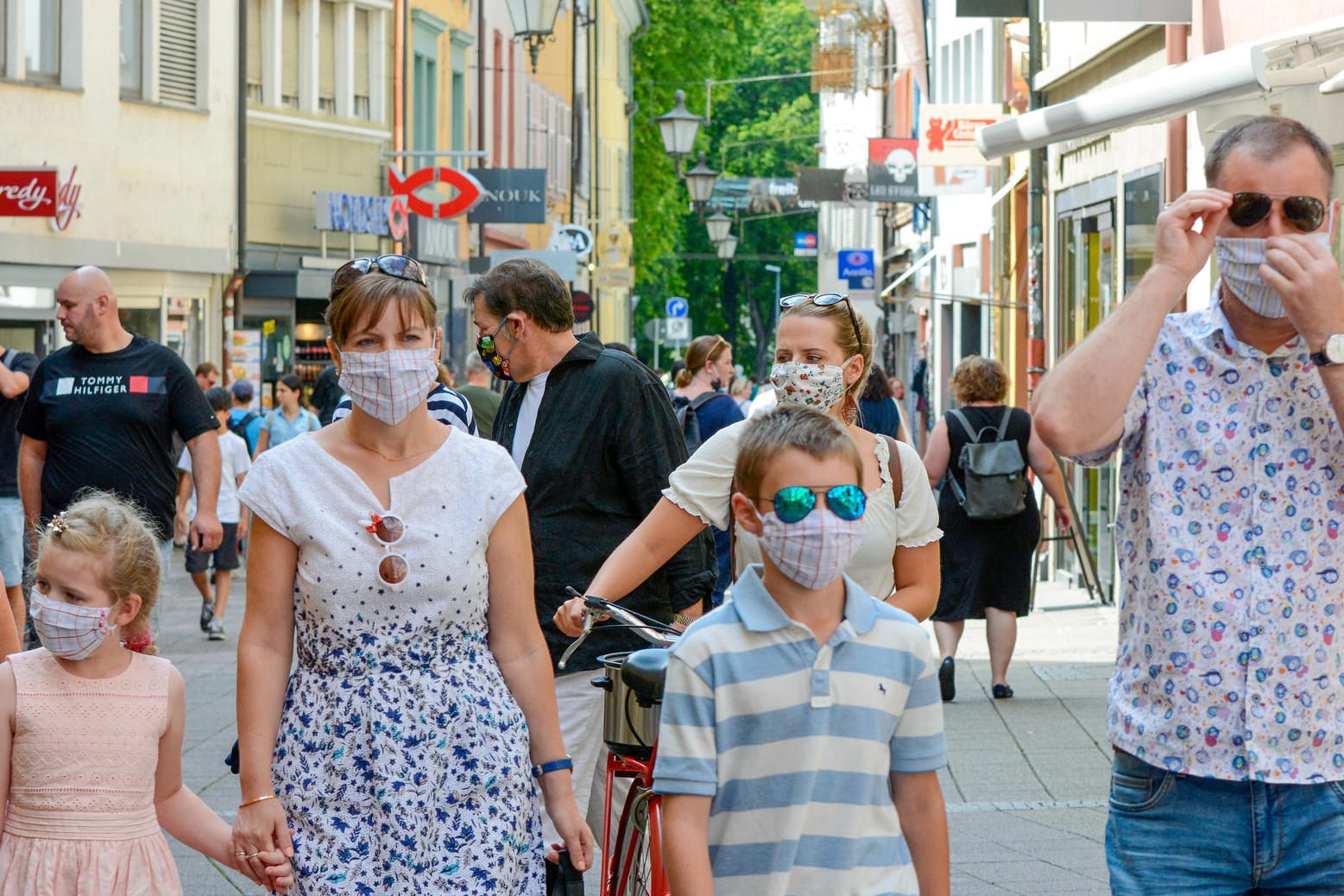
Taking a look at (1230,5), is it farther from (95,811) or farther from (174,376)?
(95,811)

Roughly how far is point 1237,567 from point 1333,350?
38cm

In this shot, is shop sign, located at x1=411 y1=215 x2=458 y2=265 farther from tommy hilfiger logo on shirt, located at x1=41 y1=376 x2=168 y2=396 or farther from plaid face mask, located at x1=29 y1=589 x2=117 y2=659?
plaid face mask, located at x1=29 y1=589 x2=117 y2=659

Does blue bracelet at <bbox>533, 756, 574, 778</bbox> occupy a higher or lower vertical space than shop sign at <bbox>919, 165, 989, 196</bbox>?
lower

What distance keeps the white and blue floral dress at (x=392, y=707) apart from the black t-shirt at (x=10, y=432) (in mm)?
7355

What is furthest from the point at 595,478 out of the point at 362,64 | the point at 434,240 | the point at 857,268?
the point at 857,268

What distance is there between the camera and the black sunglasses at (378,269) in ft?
13.8

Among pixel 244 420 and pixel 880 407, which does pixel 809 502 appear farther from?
pixel 244 420

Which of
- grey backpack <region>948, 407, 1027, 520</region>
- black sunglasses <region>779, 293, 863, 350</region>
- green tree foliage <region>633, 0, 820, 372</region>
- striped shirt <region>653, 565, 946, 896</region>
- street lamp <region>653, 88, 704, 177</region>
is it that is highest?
green tree foliage <region>633, 0, 820, 372</region>

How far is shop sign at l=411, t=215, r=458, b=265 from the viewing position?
31.1 meters

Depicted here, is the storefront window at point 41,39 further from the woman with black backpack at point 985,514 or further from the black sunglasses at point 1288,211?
the black sunglasses at point 1288,211

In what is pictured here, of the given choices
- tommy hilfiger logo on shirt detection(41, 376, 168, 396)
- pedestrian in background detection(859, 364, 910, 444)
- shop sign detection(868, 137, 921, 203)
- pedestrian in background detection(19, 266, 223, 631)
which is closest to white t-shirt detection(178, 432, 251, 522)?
pedestrian in background detection(859, 364, 910, 444)

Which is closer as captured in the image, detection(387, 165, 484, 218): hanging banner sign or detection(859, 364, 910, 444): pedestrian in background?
detection(859, 364, 910, 444): pedestrian in background

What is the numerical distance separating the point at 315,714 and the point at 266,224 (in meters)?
25.0

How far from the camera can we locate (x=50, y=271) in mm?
22312
